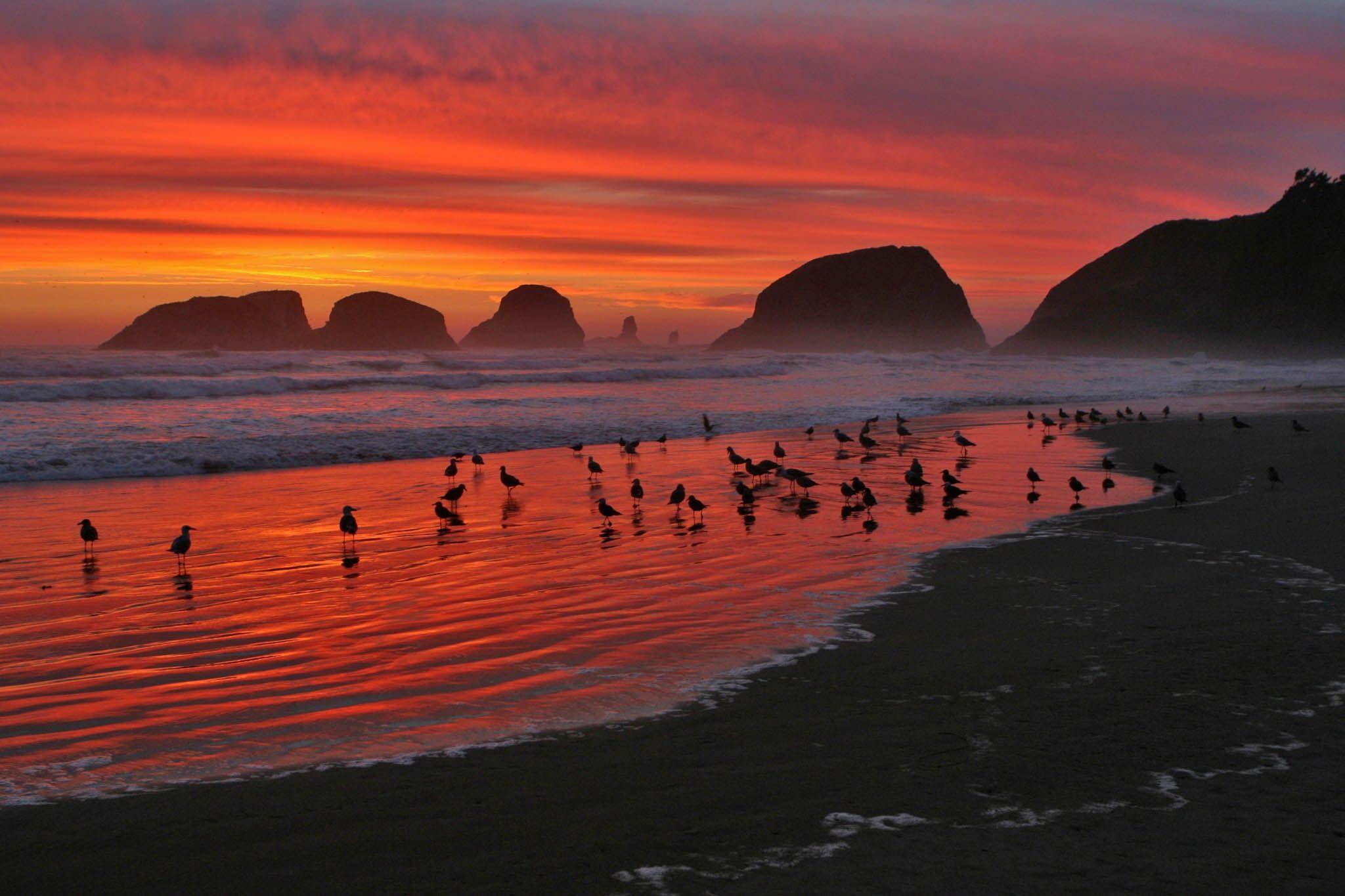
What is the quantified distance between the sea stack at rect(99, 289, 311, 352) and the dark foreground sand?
163 m

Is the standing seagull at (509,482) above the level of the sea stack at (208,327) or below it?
below

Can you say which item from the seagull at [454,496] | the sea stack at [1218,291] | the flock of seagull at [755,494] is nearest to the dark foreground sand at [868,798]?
the flock of seagull at [755,494]

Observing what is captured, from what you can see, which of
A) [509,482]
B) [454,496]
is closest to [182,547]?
[454,496]

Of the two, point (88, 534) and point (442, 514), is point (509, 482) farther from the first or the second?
point (88, 534)

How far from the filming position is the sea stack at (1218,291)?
127 metres

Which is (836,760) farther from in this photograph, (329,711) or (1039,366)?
(1039,366)

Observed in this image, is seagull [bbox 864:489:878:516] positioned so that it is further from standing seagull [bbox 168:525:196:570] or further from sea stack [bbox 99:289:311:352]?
sea stack [bbox 99:289:311:352]

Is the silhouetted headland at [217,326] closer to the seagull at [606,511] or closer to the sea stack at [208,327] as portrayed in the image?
the sea stack at [208,327]

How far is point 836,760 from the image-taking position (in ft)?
19.9

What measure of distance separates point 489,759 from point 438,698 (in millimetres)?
1451

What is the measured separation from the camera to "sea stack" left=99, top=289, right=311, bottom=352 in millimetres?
159750

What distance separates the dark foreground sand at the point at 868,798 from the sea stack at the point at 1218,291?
412 feet

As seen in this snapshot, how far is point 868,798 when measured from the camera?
552 centimetres

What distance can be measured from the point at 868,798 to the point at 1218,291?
15832 centimetres
